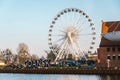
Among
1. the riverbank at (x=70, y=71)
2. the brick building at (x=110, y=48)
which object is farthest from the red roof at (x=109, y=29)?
the riverbank at (x=70, y=71)

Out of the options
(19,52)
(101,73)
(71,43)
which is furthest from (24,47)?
(101,73)

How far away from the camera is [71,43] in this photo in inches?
4724

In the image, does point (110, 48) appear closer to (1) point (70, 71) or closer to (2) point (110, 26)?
(2) point (110, 26)

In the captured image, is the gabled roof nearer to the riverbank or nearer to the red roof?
the red roof

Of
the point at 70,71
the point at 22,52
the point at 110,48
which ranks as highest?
the point at 22,52

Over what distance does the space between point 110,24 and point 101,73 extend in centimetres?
1922

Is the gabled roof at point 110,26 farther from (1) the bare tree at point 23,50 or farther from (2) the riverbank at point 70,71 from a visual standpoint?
(1) the bare tree at point 23,50

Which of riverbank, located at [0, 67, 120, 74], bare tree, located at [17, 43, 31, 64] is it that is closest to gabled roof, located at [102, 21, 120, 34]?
riverbank, located at [0, 67, 120, 74]

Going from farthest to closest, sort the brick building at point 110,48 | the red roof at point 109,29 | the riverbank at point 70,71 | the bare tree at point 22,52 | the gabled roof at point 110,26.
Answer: the bare tree at point 22,52 < the gabled roof at point 110,26 < the red roof at point 109,29 < the brick building at point 110,48 < the riverbank at point 70,71

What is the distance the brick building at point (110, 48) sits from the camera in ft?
380

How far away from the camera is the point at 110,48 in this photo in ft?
387

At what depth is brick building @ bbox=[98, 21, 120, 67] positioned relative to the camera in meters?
116

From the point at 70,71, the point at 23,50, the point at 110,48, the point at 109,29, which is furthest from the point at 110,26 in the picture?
the point at 23,50

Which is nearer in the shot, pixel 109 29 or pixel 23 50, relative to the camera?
pixel 109 29
